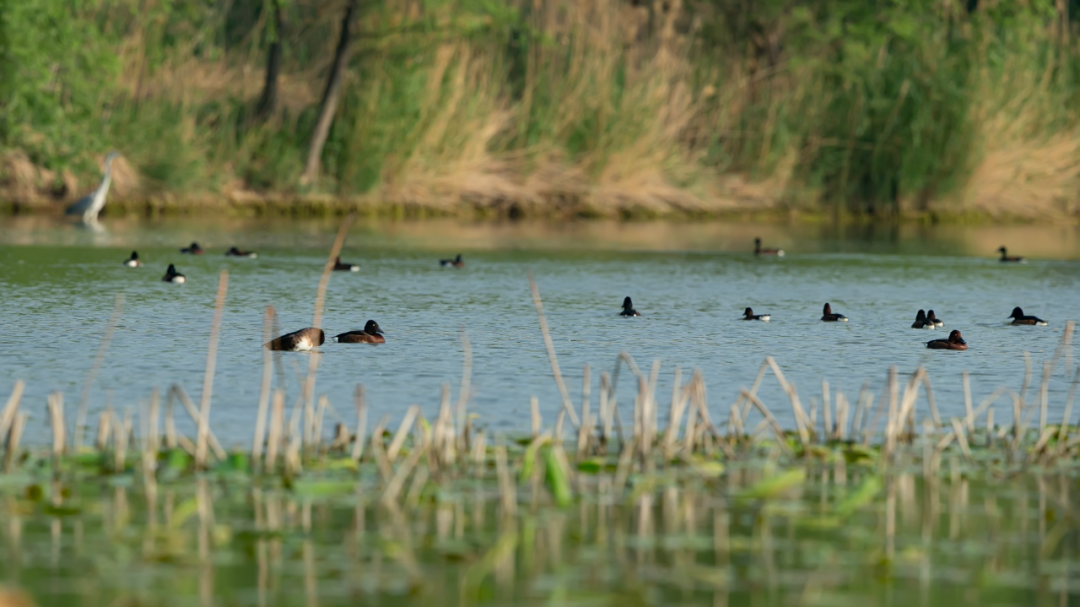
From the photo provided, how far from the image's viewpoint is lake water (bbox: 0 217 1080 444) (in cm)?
1308

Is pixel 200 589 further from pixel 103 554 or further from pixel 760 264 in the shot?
pixel 760 264

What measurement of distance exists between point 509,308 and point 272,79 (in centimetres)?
1912

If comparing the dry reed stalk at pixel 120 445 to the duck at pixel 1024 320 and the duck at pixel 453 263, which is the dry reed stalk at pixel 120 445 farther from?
the duck at pixel 453 263

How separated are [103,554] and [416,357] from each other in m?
7.15

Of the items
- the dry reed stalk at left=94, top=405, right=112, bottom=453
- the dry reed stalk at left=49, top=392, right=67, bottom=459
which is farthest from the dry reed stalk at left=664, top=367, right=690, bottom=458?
the dry reed stalk at left=49, top=392, right=67, bottom=459

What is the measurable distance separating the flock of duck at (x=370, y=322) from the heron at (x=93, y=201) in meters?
5.09

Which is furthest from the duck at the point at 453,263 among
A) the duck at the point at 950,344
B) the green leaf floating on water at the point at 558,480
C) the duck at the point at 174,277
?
the green leaf floating on water at the point at 558,480

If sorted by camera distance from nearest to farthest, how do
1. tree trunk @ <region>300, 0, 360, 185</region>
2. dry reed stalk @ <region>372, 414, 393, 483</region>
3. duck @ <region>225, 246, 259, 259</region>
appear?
dry reed stalk @ <region>372, 414, 393, 483</region>, duck @ <region>225, 246, 259, 259</region>, tree trunk @ <region>300, 0, 360, 185</region>

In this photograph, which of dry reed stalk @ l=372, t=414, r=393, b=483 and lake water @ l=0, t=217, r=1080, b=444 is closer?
dry reed stalk @ l=372, t=414, r=393, b=483

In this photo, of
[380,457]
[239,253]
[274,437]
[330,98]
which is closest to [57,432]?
[274,437]

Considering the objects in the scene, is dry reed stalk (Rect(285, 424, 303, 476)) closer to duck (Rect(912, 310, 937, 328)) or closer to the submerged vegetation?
duck (Rect(912, 310, 937, 328))

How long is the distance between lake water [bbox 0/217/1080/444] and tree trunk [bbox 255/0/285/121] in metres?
3.42

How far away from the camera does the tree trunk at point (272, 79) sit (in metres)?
36.9

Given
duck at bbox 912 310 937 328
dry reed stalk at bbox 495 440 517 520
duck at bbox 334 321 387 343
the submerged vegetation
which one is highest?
the submerged vegetation
